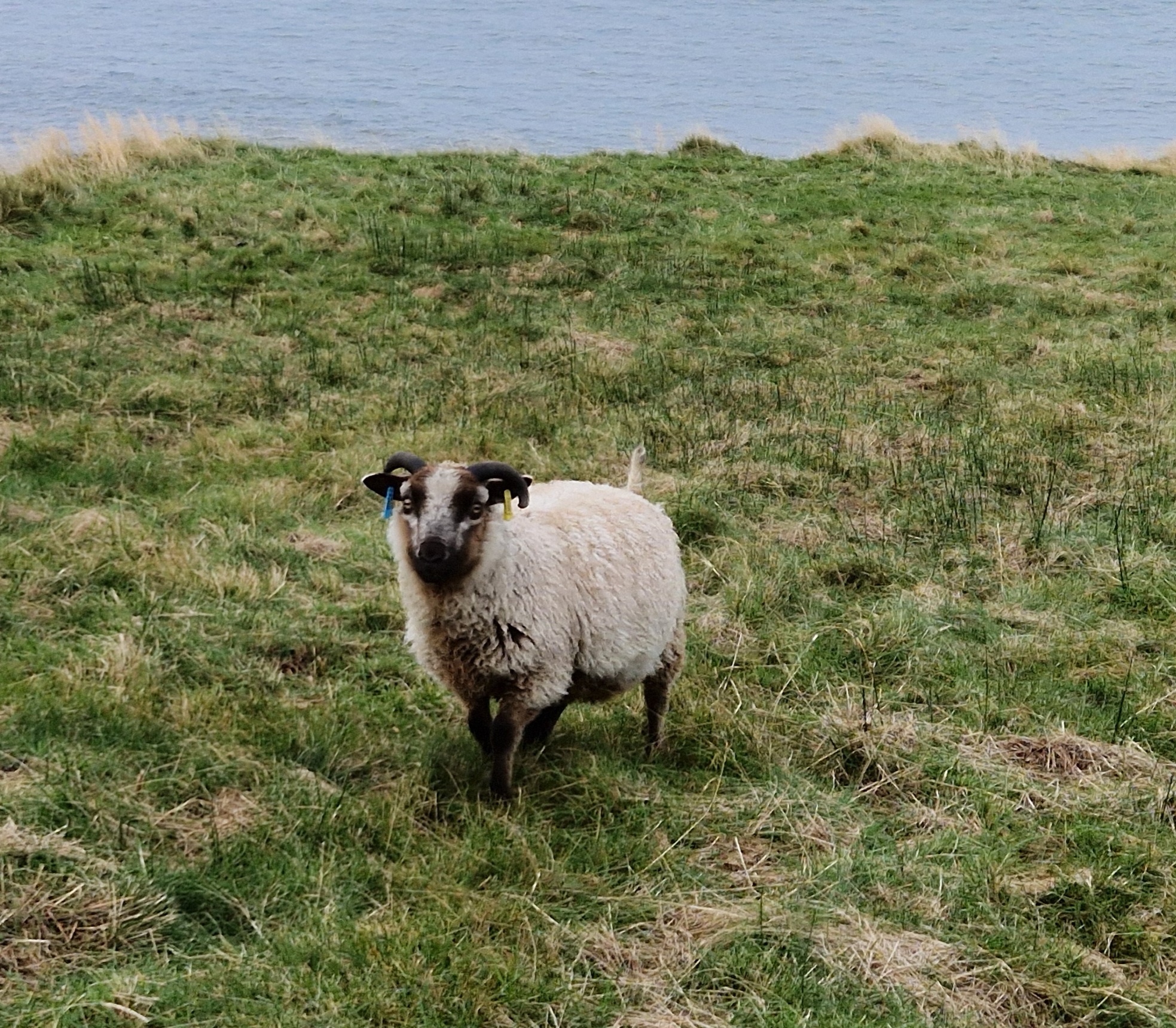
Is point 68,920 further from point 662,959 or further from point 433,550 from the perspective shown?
point 662,959

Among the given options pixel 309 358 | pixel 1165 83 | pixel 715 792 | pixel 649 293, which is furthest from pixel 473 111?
pixel 715 792

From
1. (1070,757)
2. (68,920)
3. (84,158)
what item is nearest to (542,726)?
(68,920)

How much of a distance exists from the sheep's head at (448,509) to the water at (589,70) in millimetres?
19123

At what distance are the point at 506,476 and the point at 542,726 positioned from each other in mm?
1383

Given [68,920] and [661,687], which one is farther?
[661,687]

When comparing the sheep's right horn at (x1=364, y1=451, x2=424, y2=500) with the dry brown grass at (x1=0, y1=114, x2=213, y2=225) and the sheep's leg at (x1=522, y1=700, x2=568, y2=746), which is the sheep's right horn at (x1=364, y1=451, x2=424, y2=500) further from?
the dry brown grass at (x1=0, y1=114, x2=213, y2=225)

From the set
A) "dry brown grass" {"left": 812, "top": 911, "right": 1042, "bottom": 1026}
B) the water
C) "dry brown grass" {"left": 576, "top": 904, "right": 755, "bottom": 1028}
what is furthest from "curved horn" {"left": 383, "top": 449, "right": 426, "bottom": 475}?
the water

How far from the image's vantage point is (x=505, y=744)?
193 inches

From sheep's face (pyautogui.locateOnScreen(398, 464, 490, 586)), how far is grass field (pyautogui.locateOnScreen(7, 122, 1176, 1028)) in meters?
0.95

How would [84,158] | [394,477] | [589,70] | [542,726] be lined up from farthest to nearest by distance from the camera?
[589,70]
[84,158]
[542,726]
[394,477]

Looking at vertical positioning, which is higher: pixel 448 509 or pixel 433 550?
pixel 448 509

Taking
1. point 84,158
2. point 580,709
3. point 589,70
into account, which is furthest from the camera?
point 589,70

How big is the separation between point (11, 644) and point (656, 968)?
369 cm

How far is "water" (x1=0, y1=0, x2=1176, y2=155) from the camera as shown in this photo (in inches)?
1131
